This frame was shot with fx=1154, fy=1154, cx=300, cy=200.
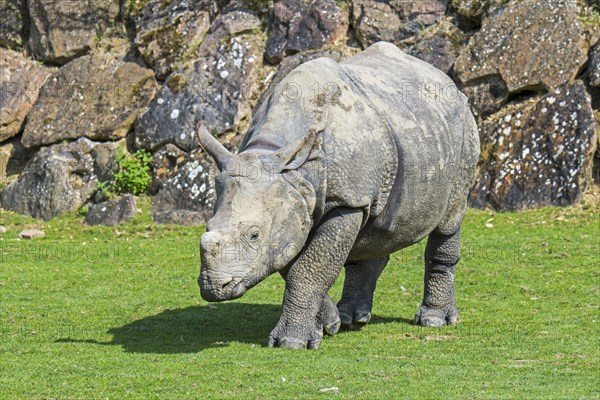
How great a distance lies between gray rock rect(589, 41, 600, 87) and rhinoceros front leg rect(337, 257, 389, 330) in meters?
8.52

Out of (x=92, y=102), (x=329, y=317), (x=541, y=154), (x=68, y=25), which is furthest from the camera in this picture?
(x=68, y=25)

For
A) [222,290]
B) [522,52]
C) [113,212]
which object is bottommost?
[113,212]

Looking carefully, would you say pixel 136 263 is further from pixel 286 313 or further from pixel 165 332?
pixel 286 313

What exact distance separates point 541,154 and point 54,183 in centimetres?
912

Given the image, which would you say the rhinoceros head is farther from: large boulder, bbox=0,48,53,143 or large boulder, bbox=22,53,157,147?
large boulder, bbox=0,48,53,143

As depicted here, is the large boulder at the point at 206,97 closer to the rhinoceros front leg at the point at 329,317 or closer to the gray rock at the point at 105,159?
the gray rock at the point at 105,159

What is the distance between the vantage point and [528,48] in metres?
20.6

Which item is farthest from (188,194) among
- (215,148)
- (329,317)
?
(215,148)

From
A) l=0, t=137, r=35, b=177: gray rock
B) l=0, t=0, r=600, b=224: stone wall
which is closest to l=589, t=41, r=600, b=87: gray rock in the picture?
l=0, t=0, r=600, b=224: stone wall

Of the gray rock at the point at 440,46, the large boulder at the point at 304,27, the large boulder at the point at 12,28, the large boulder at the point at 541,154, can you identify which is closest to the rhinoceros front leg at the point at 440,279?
the large boulder at the point at 541,154

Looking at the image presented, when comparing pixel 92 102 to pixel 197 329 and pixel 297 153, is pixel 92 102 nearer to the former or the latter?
pixel 197 329

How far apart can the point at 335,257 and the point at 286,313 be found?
0.69 metres

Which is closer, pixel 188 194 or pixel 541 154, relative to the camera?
pixel 541 154

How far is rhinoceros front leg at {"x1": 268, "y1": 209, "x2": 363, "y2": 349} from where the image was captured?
10594mm
